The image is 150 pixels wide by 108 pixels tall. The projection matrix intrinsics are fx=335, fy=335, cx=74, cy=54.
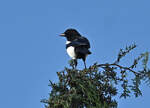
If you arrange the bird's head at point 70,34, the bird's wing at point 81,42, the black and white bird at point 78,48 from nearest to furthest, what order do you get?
the black and white bird at point 78,48 < the bird's wing at point 81,42 < the bird's head at point 70,34

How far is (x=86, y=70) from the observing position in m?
4.68

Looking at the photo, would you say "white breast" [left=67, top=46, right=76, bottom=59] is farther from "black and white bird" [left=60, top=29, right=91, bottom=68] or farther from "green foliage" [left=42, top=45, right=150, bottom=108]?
"green foliage" [left=42, top=45, right=150, bottom=108]

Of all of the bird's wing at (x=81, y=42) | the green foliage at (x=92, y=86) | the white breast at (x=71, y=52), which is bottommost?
the green foliage at (x=92, y=86)

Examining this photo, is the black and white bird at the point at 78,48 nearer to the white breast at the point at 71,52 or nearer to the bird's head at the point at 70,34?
the white breast at the point at 71,52

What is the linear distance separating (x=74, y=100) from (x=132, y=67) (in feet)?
3.63

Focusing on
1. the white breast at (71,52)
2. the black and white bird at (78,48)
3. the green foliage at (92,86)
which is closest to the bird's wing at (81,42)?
the black and white bird at (78,48)

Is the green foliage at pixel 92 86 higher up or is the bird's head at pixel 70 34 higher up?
the bird's head at pixel 70 34

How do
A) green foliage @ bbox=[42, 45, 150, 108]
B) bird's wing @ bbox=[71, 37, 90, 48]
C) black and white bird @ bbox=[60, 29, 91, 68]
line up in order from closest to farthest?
green foliage @ bbox=[42, 45, 150, 108] < black and white bird @ bbox=[60, 29, 91, 68] < bird's wing @ bbox=[71, 37, 90, 48]

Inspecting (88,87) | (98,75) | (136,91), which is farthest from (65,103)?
(136,91)

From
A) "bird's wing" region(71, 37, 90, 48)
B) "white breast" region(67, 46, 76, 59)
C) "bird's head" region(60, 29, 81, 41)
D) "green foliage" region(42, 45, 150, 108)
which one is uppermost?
"bird's head" region(60, 29, 81, 41)

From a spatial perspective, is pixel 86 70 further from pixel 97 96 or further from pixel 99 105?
pixel 99 105

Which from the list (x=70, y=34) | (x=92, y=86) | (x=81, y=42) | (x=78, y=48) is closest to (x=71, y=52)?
(x=78, y=48)

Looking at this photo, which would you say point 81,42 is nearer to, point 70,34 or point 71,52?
point 71,52

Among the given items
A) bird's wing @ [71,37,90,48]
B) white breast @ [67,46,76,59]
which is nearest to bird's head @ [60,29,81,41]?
bird's wing @ [71,37,90,48]
